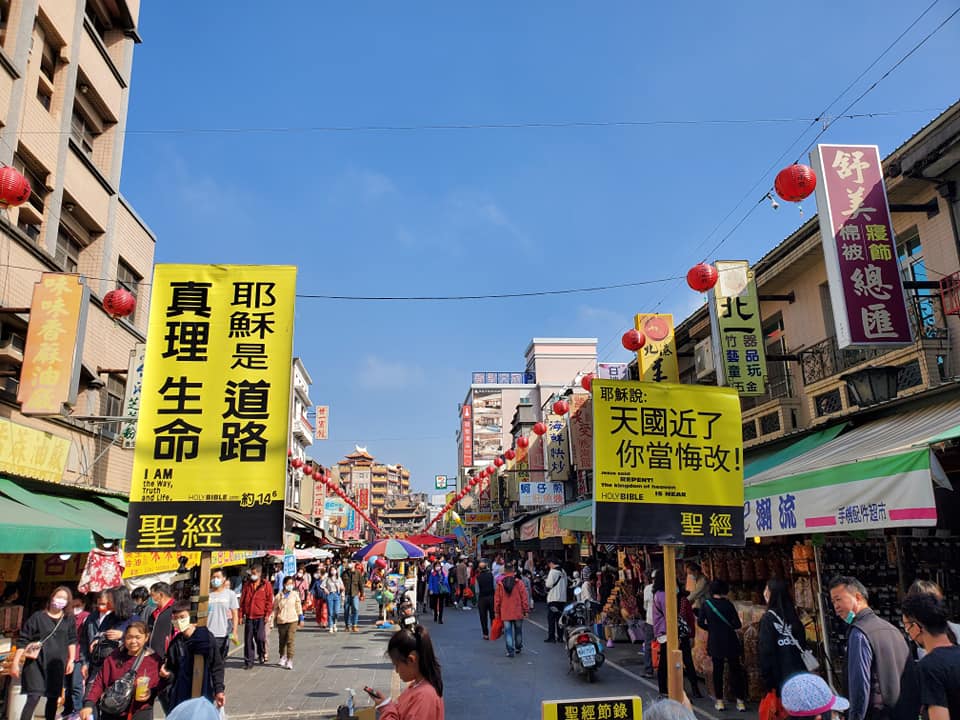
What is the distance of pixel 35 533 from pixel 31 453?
9.88 feet

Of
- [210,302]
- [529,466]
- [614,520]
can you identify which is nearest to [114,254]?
[210,302]

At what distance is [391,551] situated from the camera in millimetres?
19953

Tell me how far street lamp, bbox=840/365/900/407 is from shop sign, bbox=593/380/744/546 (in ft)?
19.7

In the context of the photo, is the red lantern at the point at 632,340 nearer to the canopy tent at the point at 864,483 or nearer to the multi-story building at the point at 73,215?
the canopy tent at the point at 864,483

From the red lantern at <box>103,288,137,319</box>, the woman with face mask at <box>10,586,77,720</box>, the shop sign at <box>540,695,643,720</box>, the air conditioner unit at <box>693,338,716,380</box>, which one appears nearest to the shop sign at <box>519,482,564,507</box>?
the air conditioner unit at <box>693,338,716,380</box>

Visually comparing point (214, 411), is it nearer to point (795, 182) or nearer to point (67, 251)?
point (795, 182)

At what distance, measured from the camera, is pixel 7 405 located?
1254cm

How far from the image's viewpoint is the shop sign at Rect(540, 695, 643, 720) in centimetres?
407

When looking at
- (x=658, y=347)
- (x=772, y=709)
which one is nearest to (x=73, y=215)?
(x=658, y=347)

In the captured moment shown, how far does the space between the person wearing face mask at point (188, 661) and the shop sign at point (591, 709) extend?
3.35m

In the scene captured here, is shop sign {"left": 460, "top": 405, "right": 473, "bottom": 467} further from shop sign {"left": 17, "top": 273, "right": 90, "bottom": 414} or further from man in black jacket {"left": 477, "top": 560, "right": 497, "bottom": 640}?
shop sign {"left": 17, "top": 273, "right": 90, "bottom": 414}

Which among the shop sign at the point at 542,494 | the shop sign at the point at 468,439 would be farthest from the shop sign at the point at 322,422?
the shop sign at the point at 542,494

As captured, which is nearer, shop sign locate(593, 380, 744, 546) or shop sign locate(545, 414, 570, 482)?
shop sign locate(593, 380, 744, 546)

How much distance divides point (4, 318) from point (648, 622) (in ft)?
41.7
